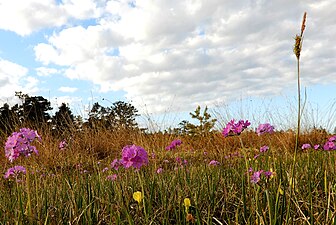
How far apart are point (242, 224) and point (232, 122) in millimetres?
519

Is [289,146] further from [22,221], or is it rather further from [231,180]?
[22,221]

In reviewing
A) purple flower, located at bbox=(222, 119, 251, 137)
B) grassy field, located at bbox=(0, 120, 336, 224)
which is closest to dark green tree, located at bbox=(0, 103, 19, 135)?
grassy field, located at bbox=(0, 120, 336, 224)

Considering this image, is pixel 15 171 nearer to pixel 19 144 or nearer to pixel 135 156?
pixel 19 144

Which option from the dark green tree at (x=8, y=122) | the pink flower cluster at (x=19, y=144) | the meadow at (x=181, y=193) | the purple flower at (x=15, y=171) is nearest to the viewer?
the meadow at (x=181, y=193)

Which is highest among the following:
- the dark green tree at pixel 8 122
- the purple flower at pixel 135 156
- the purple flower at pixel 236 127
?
the dark green tree at pixel 8 122

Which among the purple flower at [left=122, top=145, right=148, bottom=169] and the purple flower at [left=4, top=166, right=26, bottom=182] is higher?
the purple flower at [left=122, top=145, right=148, bottom=169]

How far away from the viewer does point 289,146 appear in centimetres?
677

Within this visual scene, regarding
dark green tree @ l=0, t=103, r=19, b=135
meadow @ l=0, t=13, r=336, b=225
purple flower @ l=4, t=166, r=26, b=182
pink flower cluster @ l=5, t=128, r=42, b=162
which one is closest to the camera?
meadow @ l=0, t=13, r=336, b=225

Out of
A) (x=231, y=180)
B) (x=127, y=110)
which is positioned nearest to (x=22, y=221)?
(x=231, y=180)

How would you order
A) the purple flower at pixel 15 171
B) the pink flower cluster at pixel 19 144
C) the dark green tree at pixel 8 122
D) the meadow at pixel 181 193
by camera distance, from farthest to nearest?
1. the dark green tree at pixel 8 122
2. the purple flower at pixel 15 171
3. the pink flower cluster at pixel 19 144
4. the meadow at pixel 181 193

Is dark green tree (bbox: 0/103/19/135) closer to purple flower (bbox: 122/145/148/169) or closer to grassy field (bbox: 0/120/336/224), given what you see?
grassy field (bbox: 0/120/336/224)

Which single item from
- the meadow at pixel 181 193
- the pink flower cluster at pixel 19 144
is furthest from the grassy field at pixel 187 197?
the pink flower cluster at pixel 19 144

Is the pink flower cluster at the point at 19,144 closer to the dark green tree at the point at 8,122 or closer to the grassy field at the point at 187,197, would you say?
the grassy field at the point at 187,197

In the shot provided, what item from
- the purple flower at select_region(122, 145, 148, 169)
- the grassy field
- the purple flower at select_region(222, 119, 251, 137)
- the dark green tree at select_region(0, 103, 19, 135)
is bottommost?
the grassy field
